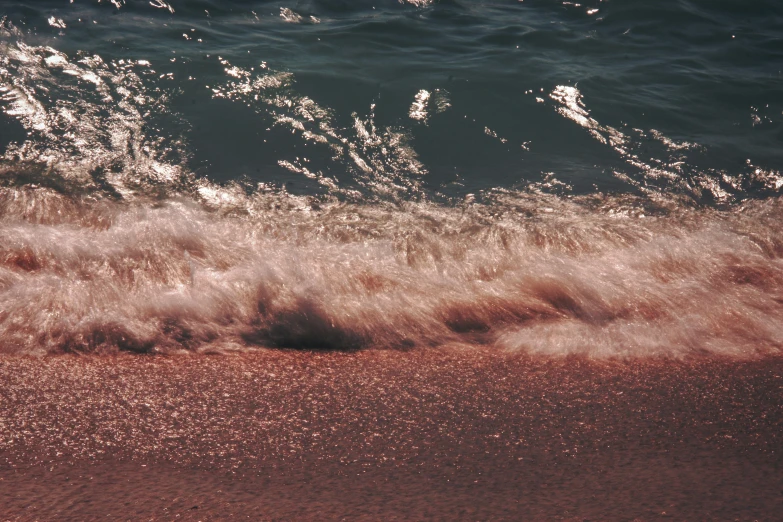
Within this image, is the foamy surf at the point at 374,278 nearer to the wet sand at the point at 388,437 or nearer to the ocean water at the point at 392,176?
the ocean water at the point at 392,176

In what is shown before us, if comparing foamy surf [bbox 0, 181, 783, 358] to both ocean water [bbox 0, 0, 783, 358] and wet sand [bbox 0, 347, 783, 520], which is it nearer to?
ocean water [bbox 0, 0, 783, 358]

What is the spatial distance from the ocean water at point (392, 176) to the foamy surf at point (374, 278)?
1cm

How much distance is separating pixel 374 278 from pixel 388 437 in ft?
3.11

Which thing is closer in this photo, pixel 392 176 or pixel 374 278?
pixel 374 278

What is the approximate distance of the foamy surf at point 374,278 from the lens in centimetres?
261

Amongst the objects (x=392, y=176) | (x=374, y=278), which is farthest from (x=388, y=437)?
(x=392, y=176)

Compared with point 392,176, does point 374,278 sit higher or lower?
lower

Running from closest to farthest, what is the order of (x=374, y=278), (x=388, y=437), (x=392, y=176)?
1. (x=388, y=437)
2. (x=374, y=278)
3. (x=392, y=176)

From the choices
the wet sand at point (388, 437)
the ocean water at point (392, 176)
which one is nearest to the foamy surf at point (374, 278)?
the ocean water at point (392, 176)

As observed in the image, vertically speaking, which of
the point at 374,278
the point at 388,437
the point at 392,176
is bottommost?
the point at 388,437

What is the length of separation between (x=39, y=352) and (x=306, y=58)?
3632 millimetres

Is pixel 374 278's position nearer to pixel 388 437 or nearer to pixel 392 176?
pixel 388 437

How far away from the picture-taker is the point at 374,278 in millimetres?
2928

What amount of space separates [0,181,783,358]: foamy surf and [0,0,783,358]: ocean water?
0.01 m
